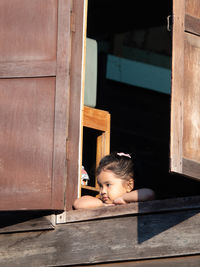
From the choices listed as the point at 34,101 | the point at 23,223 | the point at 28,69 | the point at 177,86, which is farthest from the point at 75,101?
the point at 177,86

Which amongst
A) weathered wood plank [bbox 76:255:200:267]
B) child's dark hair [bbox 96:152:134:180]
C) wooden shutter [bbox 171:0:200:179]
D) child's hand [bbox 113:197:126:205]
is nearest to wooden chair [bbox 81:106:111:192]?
child's dark hair [bbox 96:152:134:180]

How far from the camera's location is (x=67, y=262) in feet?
15.1

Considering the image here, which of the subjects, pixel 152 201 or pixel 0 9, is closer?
pixel 152 201

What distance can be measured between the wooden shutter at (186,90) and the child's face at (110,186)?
3.10ft

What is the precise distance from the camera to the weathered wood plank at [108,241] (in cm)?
430

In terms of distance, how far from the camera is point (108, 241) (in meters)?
4.53

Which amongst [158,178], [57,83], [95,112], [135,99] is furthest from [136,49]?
[57,83]

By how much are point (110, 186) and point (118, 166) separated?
0.16 metres

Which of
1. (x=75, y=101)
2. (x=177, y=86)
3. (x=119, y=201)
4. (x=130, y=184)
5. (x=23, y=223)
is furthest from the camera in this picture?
(x=130, y=184)

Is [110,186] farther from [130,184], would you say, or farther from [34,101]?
[34,101]

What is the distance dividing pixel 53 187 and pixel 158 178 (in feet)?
6.45

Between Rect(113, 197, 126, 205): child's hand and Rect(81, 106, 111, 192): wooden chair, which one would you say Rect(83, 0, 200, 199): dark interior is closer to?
Rect(81, 106, 111, 192): wooden chair

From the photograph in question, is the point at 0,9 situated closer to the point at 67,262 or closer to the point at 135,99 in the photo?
the point at 67,262

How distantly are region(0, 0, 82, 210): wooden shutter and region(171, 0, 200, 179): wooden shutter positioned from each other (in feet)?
3.10
